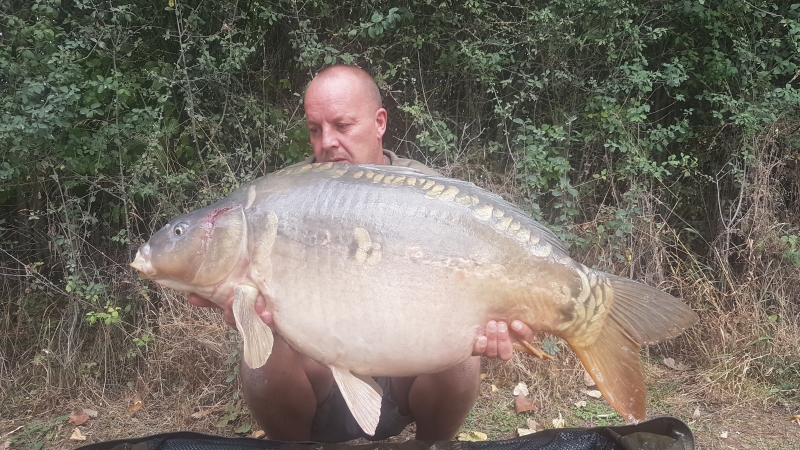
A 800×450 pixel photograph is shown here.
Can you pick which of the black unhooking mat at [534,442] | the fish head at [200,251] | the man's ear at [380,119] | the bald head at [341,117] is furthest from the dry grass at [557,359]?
the fish head at [200,251]

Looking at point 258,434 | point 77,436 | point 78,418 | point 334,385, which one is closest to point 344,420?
point 334,385

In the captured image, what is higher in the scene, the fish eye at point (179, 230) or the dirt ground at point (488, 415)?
the fish eye at point (179, 230)

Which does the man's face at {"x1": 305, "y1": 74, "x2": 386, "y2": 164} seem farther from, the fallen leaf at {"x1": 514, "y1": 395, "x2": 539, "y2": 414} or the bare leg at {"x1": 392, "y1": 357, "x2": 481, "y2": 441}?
the fallen leaf at {"x1": 514, "y1": 395, "x2": 539, "y2": 414}

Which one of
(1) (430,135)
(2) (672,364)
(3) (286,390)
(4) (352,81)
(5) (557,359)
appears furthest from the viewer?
(1) (430,135)

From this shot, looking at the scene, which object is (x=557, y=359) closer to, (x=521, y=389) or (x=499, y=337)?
(x=521, y=389)

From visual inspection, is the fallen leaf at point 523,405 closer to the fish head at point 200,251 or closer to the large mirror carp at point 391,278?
the large mirror carp at point 391,278

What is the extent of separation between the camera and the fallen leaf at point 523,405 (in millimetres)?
2584

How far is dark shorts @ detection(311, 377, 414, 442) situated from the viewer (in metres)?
1.94

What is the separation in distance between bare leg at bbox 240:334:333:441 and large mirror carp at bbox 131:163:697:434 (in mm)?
432

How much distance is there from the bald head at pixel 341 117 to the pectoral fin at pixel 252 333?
690mm

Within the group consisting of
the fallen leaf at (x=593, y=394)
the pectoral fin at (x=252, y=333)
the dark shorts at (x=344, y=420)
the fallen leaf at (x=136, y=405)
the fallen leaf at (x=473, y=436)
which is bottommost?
the fallen leaf at (x=136, y=405)

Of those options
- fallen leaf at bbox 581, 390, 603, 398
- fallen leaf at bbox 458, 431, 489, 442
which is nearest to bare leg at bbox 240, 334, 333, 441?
fallen leaf at bbox 458, 431, 489, 442

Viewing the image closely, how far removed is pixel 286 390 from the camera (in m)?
1.81

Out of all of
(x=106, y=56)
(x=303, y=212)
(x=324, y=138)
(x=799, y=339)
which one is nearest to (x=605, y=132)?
(x=799, y=339)
